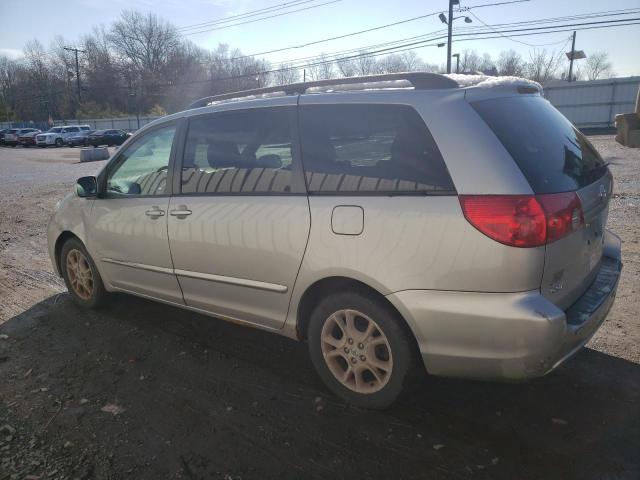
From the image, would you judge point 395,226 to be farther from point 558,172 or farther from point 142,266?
point 142,266

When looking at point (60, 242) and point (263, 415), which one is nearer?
point (263, 415)

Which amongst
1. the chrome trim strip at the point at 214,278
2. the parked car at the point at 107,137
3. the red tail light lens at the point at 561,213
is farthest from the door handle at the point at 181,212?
the parked car at the point at 107,137

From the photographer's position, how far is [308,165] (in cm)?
288

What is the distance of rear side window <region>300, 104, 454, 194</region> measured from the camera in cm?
248

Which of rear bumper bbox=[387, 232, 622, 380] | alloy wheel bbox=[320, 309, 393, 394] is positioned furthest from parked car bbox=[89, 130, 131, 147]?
rear bumper bbox=[387, 232, 622, 380]

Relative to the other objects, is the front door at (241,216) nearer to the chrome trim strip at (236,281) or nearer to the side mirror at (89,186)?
the chrome trim strip at (236,281)

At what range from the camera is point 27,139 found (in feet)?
146

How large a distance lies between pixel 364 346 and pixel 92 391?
6.08 ft

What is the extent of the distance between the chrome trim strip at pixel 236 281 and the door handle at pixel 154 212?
445 millimetres

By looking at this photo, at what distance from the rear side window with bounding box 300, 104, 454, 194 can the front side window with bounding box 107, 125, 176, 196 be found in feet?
4.47

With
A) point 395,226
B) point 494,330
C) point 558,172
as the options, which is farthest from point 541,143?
point 494,330

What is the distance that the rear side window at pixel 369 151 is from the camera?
2.48m

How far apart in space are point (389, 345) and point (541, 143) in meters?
1.36

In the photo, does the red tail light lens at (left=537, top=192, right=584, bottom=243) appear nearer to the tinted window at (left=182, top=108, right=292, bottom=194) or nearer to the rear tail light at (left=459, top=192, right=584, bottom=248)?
the rear tail light at (left=459, top=192, right=584, bottom=248)
